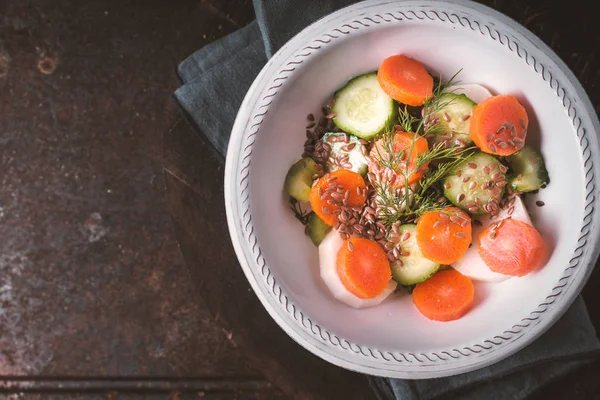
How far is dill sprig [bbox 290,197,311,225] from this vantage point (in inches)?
50.8

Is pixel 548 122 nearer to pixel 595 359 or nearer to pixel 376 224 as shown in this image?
pixel 376 224

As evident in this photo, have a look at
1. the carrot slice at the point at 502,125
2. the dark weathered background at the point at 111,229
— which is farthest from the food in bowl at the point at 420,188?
the dark weathered background at the point at 111,229

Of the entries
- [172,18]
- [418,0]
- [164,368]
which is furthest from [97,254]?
[418,0]

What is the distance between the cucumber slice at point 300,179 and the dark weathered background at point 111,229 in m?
0.31

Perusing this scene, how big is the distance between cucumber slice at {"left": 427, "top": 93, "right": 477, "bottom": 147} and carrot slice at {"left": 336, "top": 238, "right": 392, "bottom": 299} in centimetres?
23

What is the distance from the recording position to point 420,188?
4.09 ft

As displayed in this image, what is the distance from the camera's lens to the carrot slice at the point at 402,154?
3.93 feet

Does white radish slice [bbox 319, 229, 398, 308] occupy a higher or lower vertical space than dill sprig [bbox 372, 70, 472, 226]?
lower

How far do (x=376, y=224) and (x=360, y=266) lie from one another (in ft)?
0.33

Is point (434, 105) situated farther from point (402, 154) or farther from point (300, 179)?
point (300, 179)

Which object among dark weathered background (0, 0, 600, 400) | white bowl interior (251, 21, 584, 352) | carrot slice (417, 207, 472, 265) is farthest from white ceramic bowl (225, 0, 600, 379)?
dark weathered background (0, 0, 600, 400)

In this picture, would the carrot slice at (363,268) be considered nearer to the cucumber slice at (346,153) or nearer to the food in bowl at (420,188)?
the food in bowl at (420,188)

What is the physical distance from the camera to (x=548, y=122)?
46.6 inches

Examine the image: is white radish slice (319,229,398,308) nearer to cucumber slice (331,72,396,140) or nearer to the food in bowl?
the food in bowl
